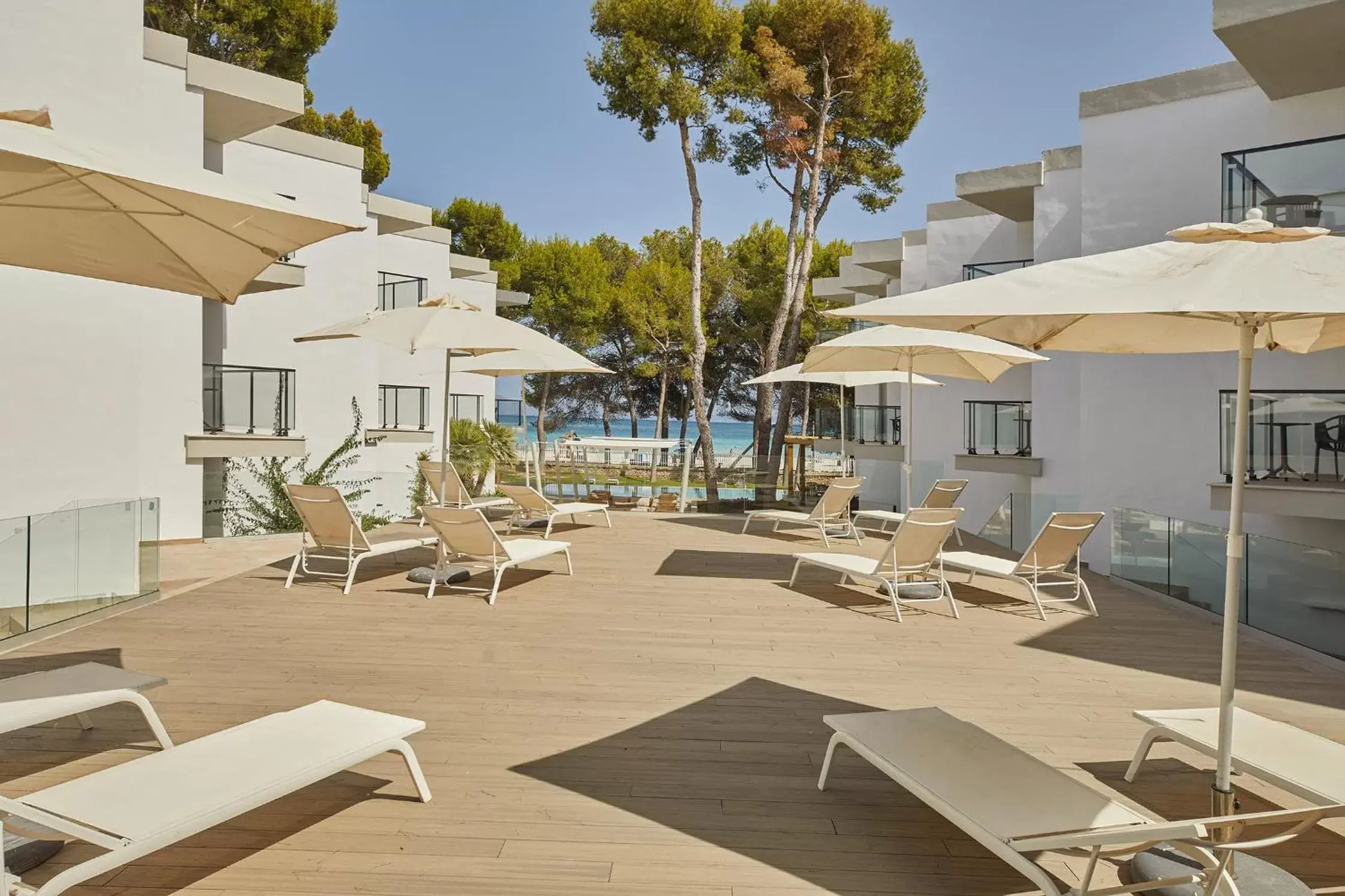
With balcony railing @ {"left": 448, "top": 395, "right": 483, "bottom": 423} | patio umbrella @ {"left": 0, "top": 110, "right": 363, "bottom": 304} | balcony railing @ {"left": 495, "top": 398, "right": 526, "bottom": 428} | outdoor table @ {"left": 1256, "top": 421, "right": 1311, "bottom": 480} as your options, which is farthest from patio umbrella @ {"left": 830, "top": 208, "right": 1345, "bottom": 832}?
balcony railing @ {"left": 495, "top": 398, "right": 526, "bottom": 428}

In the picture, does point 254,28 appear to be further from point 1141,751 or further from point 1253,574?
point 1141,751

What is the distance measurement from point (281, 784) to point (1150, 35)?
142ft

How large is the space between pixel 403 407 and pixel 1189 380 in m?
16.5

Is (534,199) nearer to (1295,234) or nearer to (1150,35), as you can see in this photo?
(1150,35)

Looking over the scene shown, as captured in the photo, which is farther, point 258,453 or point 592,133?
point 592,133

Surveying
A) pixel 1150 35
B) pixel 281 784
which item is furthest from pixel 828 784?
pixel 1150 35

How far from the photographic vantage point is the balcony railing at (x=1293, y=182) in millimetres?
9672

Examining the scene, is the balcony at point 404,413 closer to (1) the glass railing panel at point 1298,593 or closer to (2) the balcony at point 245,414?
(2) the balcony at point 245,414

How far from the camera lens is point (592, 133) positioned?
65.6 meters

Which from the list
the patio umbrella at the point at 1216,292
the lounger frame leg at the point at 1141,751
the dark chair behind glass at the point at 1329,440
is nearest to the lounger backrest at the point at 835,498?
the dark chair behind glass at the point at 1329,440

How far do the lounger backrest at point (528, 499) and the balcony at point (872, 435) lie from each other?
10.1 metres

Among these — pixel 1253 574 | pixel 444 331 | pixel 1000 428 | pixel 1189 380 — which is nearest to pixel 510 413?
pixel 1000 428

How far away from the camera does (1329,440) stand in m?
9.42

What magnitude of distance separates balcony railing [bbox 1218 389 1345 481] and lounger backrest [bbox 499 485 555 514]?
24.5ft
